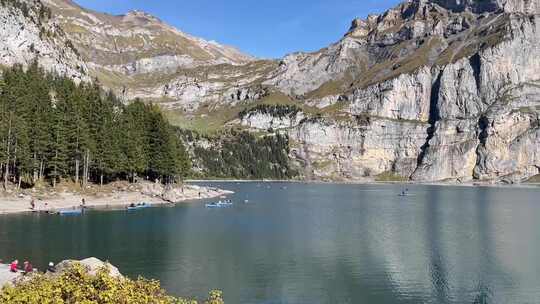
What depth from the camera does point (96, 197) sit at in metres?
135

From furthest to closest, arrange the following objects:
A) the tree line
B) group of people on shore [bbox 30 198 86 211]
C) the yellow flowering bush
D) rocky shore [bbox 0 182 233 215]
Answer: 1. the tree line
2. rocky shore [bbox 0 182 233 215]
3. group of people on shore [bbox 30 198 86 211]
4. the yellow flowering bush

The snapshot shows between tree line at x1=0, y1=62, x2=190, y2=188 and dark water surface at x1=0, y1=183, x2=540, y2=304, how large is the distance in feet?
67.5

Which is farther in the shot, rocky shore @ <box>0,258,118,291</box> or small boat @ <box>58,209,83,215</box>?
small boat @ <box>58,209,83,215</box>

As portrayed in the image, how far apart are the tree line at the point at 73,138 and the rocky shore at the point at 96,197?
3.86m

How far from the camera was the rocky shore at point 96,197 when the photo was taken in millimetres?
114250

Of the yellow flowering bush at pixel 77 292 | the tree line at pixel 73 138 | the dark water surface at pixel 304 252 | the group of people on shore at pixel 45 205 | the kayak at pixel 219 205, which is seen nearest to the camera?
the yellow flowering bush at pixel 77 292

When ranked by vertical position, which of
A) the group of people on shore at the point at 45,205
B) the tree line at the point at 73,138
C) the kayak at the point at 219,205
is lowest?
the kayak at the point at 219,205

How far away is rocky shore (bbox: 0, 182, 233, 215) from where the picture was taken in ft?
375

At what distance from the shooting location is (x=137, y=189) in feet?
503

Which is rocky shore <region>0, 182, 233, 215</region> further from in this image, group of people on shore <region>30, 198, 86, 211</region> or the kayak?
the kayak

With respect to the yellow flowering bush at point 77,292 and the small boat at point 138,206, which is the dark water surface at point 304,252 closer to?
the small boat at point 138,206

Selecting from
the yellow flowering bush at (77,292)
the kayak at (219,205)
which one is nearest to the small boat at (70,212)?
the kayak at (219,205)

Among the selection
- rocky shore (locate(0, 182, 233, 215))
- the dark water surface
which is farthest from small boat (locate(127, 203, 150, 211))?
the dark water surface

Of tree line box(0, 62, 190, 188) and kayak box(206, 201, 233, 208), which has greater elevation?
tree line box(0, 62, 190, 188)
